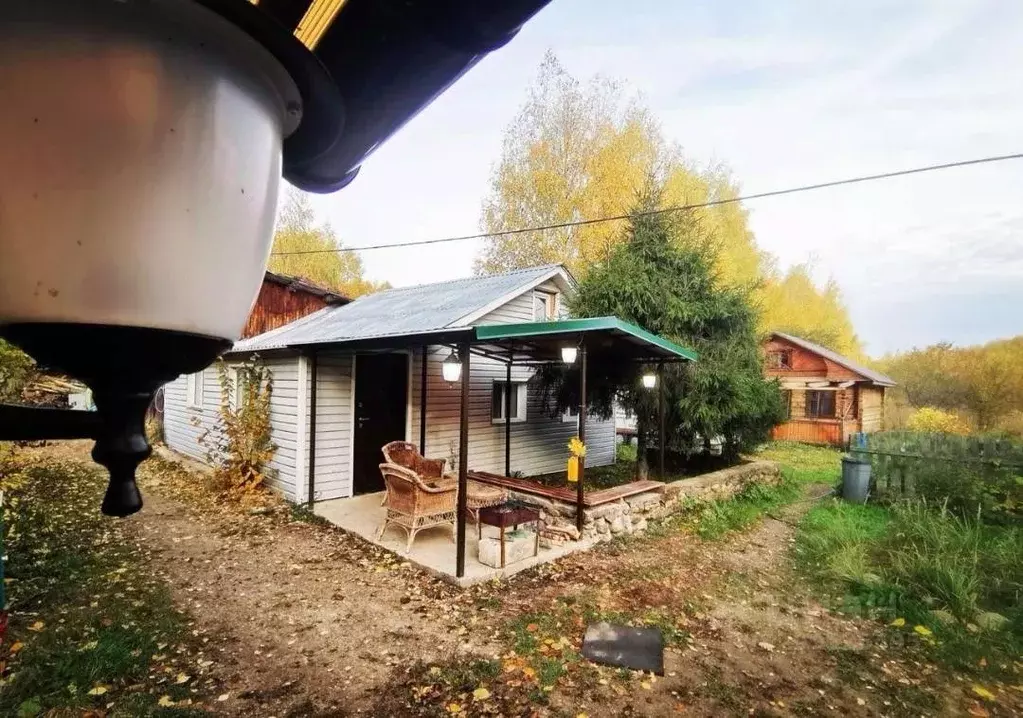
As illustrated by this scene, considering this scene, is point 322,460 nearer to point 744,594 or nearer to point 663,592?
point 663,592

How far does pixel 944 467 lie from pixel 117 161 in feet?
35.5

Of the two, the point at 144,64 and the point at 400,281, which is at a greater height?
the point at 400,281

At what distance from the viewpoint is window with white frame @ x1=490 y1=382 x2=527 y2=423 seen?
33.7 ft

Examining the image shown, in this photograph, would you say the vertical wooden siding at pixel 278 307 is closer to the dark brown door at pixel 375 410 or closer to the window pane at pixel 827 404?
the dark brown door at pixel 375 410

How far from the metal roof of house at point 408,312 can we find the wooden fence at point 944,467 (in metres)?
7.31

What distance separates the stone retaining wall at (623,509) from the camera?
22.0 feet

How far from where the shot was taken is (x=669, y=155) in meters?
18.7

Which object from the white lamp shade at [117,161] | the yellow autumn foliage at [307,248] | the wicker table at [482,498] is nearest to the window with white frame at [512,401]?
the wicker table at [482,498]

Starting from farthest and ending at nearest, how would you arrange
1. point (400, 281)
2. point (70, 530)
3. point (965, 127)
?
point (400, 281)
point (965, 127)
point (70, 530)

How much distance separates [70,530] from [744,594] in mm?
8183

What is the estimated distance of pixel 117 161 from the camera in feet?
1.25

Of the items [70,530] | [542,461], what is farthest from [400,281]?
[70,530]

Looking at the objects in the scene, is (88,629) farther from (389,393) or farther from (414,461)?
(389,393)

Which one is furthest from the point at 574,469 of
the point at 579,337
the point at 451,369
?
the point at 451,369
